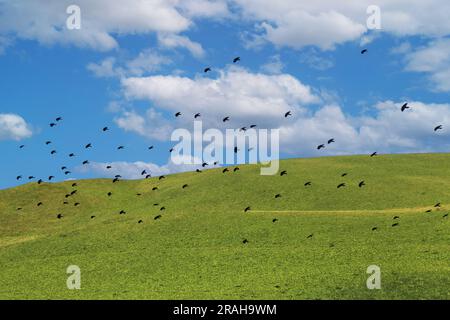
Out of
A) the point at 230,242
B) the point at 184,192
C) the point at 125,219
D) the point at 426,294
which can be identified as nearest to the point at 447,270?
the point at 426,294

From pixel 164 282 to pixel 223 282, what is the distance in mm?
5075

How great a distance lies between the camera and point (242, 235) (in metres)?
66.4

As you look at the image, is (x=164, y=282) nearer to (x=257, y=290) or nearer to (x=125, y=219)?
(x=257, y=290)

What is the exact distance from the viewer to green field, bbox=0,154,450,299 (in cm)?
4394

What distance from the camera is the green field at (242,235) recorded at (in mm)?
43938

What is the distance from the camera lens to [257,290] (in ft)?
135

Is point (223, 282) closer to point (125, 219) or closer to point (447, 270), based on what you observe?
point (447, 270)

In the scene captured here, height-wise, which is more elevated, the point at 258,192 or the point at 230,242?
the point at 258,192

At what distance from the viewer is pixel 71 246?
6800cm
